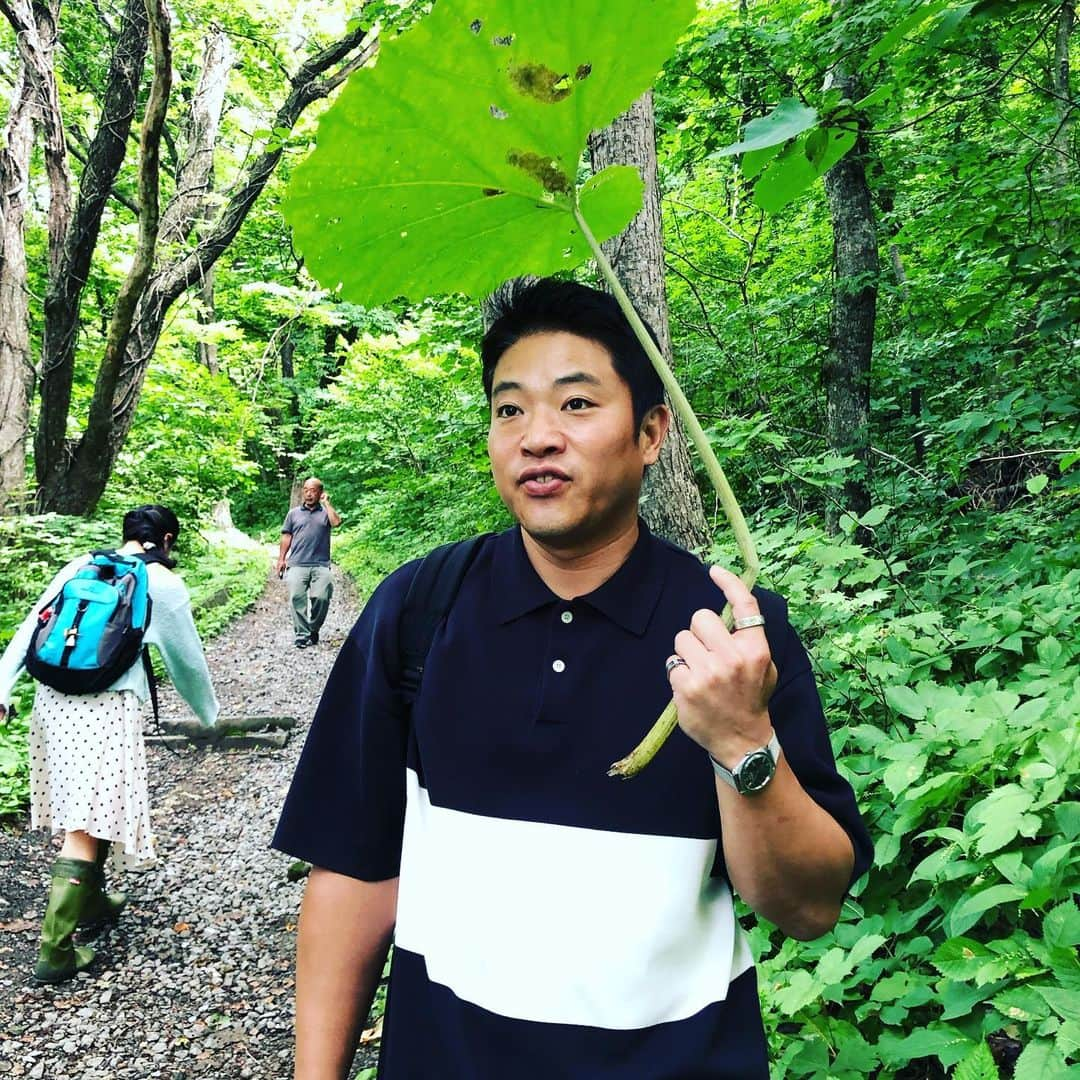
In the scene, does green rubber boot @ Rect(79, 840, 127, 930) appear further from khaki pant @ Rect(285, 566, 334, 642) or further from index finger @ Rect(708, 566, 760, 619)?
khaki pant @ Rect(285, 566, 334, 642)

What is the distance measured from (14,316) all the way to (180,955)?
7404 millimetres

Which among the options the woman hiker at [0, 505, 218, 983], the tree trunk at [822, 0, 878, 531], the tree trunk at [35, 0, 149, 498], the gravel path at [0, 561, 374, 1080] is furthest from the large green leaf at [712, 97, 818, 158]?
the tree trunk at [35, 0, 149, 498]

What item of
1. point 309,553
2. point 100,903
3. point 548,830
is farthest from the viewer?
point 309,553

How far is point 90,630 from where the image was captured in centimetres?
367

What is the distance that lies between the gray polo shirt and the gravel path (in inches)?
152

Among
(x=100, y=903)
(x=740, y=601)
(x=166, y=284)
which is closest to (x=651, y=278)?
(x=740, y=601)

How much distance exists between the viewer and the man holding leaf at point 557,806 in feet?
3.53

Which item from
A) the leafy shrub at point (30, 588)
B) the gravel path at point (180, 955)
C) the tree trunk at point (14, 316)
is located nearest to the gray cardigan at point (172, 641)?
the gravel path at point (180, 955)

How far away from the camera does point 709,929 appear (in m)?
1.13

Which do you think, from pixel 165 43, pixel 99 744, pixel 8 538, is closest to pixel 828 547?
pixel 99 744

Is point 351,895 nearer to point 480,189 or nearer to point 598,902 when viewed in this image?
point 598,902

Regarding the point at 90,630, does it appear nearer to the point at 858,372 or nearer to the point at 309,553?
A: the point at 858,372

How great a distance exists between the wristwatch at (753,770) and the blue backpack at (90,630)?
139 inches

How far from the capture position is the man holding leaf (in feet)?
3.53
